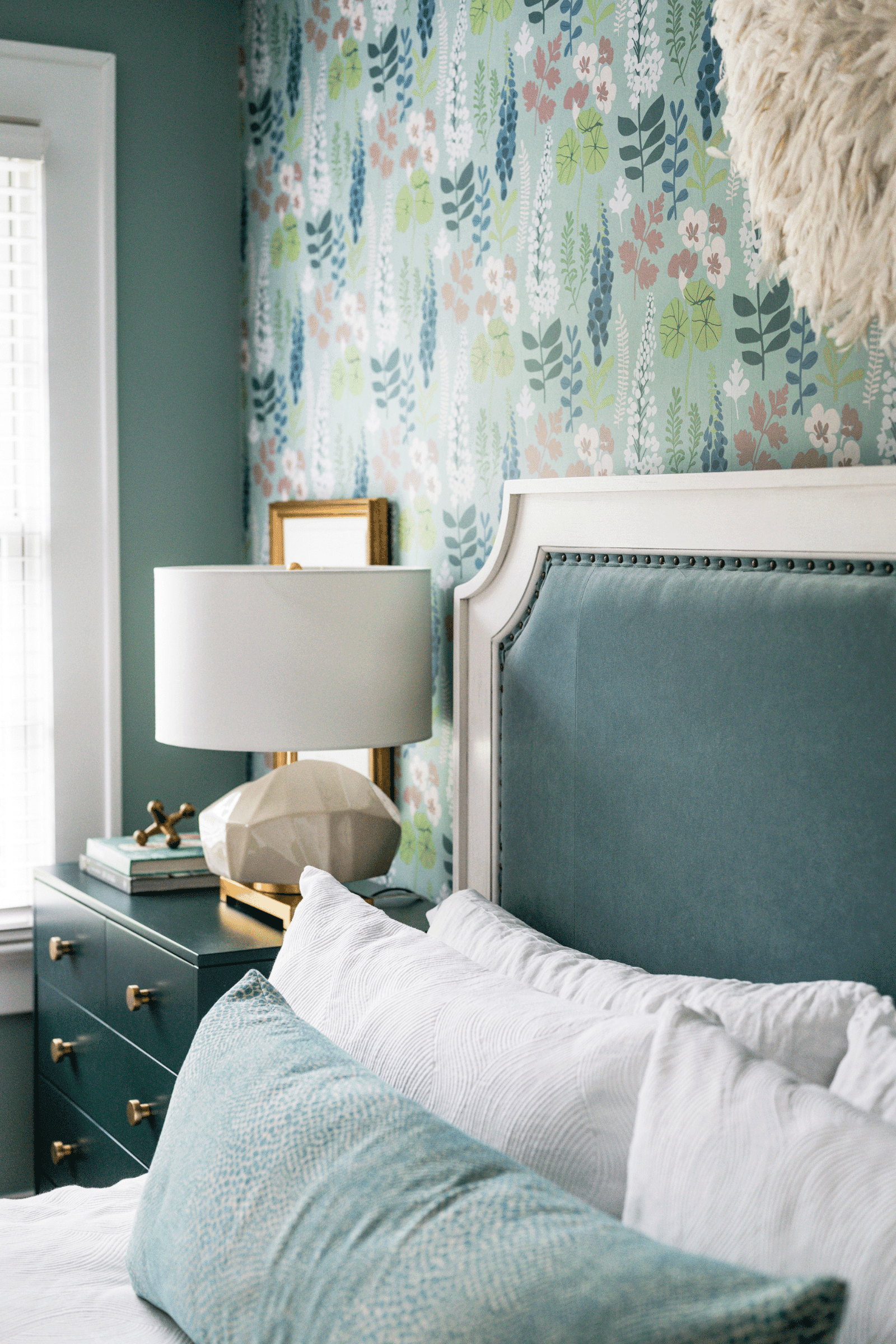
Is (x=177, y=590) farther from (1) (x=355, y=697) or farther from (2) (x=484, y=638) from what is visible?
(2) (x=484, y=638)

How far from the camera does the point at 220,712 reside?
196 centimetres

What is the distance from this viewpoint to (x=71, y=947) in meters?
2.34

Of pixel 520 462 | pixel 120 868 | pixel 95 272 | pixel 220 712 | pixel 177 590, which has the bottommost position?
pixel 120 868

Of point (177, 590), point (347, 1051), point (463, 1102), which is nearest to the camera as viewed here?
point (463, 1102)

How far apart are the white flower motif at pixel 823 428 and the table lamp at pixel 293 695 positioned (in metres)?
0.74

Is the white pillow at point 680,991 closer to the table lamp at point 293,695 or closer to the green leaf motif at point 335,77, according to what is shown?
the table lamp at point 293,695

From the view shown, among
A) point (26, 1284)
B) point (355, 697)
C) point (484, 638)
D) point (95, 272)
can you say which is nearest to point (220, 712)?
point (355, 697)

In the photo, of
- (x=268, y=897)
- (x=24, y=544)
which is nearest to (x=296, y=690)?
(x=268, y=897)

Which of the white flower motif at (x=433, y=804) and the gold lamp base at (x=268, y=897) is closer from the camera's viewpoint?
the gold lamp base at (x=268, y=897)

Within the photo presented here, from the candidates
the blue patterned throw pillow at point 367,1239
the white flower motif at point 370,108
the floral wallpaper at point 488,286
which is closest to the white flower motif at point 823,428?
the floral wallpaper at point 488,286

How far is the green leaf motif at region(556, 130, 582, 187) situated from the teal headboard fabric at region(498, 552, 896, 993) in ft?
1.78

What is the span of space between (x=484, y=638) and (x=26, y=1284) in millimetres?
1012

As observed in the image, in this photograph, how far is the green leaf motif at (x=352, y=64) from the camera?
238 cm

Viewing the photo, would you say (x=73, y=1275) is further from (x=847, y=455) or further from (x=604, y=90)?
(x=604, y=90)
